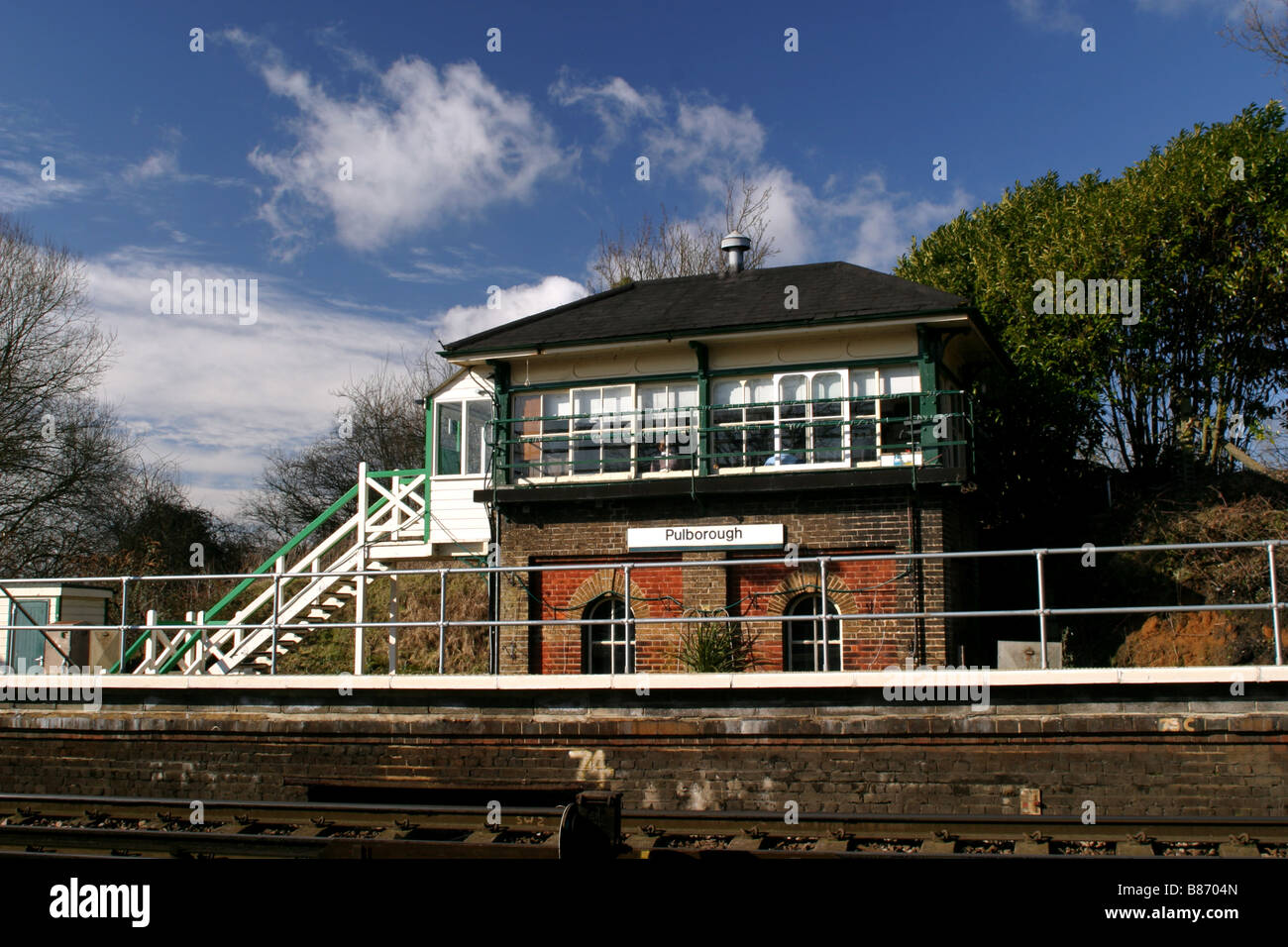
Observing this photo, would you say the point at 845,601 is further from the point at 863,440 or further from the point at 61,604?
the point at 61,604

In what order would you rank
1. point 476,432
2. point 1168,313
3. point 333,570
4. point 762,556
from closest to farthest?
point 762,556
point 333,570
point 476,432
point 1168,313

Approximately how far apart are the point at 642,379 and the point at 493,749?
755cm

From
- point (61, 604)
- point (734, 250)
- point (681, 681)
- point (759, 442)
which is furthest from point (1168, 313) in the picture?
point (61, 604)

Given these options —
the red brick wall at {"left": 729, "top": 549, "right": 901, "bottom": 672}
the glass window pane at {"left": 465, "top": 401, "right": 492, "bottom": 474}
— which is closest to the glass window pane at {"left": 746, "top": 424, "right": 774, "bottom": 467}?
the red brick wall at {"left": 729, "top": 549, "right": 901, "bottom": 672}

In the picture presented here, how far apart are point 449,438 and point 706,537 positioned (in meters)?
6.09

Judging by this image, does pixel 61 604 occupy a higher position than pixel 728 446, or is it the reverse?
pixel 728 446

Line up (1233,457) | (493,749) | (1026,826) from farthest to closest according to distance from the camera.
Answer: (1233,457) → (493,749) → (1026,826)

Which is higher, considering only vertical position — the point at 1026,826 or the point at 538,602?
the point at 538,602

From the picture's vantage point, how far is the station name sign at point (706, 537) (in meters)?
15.4

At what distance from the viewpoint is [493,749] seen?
35.7 ft

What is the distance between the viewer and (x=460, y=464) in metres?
19.4

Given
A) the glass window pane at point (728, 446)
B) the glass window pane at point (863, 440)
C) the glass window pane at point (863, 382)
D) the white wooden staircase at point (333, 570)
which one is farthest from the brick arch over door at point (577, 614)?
the glass window pane at point (863, 382)
